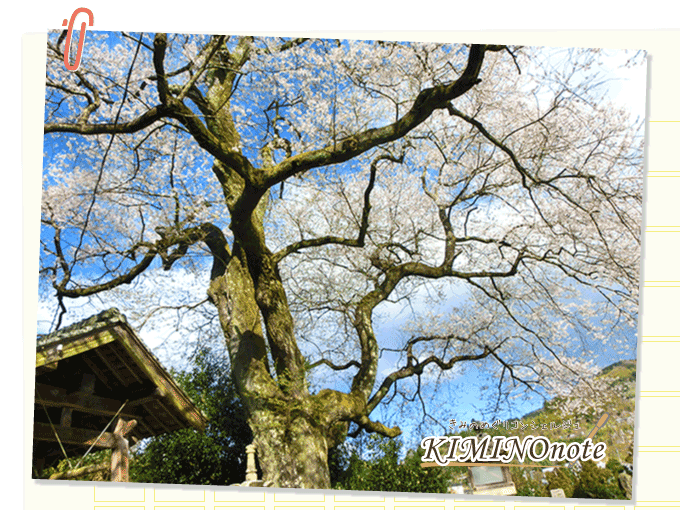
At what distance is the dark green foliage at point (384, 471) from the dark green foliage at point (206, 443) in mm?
632

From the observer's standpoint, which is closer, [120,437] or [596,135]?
[120,437]

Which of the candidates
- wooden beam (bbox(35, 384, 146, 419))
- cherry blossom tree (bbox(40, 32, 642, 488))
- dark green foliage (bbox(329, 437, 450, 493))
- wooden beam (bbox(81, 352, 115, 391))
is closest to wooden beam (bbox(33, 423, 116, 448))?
wooden beam (bbox(35, 384, 146, 419))

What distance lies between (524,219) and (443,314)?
84 cm

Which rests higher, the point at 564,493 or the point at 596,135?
the point at 596,135

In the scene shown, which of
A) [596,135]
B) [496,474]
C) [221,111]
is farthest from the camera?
[221,111]

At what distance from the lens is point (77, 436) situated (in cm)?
241

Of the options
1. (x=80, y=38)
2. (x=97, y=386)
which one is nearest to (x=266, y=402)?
(x=97, y=386)

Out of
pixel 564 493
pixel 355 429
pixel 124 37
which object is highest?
pixel 124 37

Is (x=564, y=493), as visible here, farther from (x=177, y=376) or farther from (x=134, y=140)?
(x=134, y=140)

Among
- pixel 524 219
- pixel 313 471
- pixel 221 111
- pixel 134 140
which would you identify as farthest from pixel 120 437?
pixel 524 219

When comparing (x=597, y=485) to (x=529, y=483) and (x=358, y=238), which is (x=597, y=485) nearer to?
(x=529, y=483)

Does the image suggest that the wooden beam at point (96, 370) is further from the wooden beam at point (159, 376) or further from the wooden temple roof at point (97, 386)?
the wooden beam at point (159, 376)

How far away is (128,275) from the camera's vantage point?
116 inches

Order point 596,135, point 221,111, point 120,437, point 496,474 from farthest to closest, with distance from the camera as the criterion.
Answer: point 221,111 → point 596,135 → point 496,474 → point 120,437
